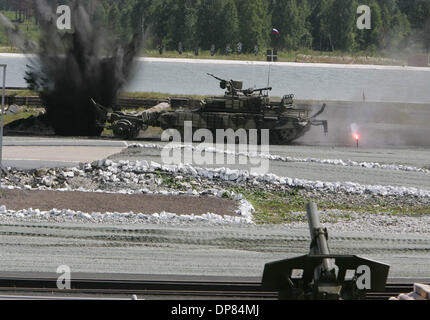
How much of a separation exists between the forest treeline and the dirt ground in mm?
43301

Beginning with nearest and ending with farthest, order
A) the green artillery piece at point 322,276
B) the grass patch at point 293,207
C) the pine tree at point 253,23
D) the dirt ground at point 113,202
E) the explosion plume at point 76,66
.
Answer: the green artillery piece at point 322,276
the dirt ground at point 113,202
the grass patch at point 293,207
the explosion plume at point 76,66
the pine tree at point 253,23

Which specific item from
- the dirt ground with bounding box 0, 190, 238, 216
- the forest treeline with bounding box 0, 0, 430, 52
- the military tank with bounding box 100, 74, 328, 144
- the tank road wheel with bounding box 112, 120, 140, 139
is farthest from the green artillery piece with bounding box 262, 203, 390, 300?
the forest treeline with bounding box 0, 0, 430, 52

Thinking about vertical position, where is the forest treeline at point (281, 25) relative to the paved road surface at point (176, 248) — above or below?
above

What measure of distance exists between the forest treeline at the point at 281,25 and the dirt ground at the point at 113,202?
142 ft

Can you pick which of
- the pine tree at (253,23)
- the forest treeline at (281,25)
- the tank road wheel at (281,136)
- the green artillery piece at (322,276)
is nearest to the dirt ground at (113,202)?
the tank road wheel at (281,136)

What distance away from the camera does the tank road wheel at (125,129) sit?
2992cm

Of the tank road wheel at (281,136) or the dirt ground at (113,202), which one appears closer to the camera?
the dirt ground at (113,202)

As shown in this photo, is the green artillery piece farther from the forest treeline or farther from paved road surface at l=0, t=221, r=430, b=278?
the forest treeline

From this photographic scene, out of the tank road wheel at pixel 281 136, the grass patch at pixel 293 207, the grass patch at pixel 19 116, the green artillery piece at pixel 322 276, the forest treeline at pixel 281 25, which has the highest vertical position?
the forest treeline at pixel 281 25

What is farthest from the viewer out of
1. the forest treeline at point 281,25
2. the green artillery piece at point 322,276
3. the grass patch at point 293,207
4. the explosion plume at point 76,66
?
the forest treeline at point 281,25

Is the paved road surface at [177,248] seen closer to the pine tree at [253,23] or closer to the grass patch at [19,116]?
the grass patch at [19,116]

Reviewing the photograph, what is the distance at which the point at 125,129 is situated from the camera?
1180 inches

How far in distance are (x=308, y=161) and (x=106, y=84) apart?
12624 mm
